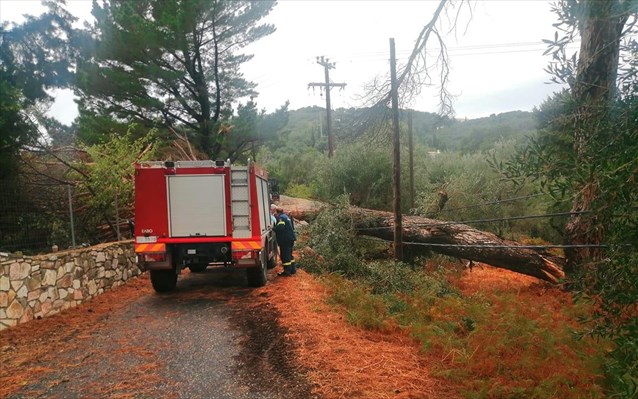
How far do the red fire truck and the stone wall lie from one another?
4.20 feet

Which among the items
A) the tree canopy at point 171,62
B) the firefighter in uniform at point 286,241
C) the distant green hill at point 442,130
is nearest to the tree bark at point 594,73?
the distant green hill at point 442,130

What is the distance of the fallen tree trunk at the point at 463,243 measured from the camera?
1077cm

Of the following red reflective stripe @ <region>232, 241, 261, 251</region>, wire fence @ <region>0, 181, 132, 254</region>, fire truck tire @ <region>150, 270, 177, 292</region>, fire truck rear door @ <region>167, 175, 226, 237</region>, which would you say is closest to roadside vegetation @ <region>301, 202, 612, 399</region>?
Result: red reflective stripe @ <region>232, 241, 261, 251</region>

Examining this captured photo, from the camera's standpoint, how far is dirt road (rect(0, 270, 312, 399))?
4.57 metres

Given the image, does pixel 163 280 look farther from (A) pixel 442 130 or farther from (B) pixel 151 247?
(A) pixel 442 130

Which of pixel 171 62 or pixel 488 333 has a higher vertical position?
pixel 171 62

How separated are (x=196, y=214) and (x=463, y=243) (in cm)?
757

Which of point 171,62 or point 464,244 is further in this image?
point 171,62

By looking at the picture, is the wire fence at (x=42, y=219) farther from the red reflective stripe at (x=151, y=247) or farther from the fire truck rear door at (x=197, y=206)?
the fire truck rear door at (x=197, y=206)

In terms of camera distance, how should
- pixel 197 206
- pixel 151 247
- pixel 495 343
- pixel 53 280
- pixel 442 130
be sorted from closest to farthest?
pixel 495 343, pixel 53 280, pixel 151 247, pixel 197 206, pixel 442 130

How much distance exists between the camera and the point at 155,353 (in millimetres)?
5629

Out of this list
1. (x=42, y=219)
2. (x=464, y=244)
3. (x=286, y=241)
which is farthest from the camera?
(x=464, y=244)

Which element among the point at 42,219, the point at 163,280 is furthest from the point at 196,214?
the point at 42,219

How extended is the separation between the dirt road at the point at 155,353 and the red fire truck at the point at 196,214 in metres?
0.91
